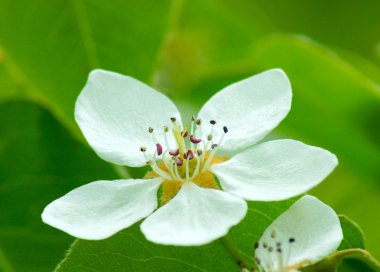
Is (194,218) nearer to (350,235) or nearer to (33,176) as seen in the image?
(350,235)

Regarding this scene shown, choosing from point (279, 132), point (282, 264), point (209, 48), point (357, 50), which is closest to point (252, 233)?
point (282, 264)

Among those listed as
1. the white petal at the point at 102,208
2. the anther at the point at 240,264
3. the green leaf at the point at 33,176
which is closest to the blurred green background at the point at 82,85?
the green leaf at the point at 33,176

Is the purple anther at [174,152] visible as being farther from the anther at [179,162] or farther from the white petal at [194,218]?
the white petal at [194,218]

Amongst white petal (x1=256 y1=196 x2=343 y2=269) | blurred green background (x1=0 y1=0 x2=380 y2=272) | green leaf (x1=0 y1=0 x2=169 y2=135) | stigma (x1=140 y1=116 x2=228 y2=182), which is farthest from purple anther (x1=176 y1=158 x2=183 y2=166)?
green leaf (x1=0 y1=0 x2=169 y2=135)

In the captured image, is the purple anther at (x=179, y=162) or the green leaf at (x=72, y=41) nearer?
the purple anther at (x=179, y=162)

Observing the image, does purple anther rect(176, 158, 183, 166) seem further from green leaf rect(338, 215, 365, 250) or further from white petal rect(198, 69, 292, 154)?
green leaf rect(338, 215, 365, 250)

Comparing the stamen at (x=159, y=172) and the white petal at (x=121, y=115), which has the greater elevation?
the white petal at (x=121, y=115)

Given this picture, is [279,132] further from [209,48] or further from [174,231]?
[174,231]
